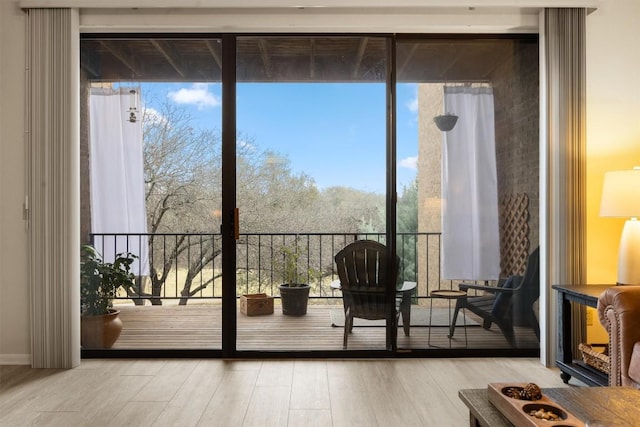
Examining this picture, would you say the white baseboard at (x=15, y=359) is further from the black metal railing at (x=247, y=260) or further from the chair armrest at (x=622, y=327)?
the chair armrest at (x=622, y=327)

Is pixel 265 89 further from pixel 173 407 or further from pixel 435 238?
pixel 173 407

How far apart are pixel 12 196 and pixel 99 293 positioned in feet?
2.94

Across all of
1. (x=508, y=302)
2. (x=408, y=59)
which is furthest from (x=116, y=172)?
(x=508, y=302)

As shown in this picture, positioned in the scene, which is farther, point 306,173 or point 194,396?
point 306,173

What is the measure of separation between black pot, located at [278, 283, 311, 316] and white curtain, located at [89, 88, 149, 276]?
114cm

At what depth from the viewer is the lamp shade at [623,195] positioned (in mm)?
3039

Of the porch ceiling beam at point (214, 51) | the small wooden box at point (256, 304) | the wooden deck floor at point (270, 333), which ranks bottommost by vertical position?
the wooden deck floor at point (270, 333)

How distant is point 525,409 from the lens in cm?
158

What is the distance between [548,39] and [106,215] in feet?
11.1

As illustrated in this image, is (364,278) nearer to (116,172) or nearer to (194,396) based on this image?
(194,396)

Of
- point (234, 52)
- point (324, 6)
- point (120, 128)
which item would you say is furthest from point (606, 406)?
point (120, 128)

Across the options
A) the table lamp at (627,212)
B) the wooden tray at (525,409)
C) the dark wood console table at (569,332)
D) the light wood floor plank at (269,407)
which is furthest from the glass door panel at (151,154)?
the table lamp at (627,212)

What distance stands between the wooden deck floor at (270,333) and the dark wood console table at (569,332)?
54 cm

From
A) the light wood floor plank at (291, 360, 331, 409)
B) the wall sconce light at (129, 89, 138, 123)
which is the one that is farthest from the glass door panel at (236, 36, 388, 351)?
the wall sconce light at (129, 89, 138, 123)
